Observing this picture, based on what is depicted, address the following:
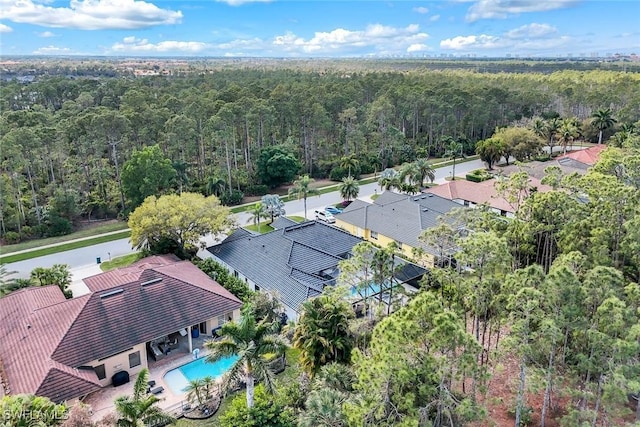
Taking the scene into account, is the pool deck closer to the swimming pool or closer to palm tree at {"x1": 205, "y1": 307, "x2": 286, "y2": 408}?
the swimming pool

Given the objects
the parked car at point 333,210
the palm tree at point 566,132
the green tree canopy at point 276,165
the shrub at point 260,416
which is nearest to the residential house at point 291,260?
the shrub at point 260,416

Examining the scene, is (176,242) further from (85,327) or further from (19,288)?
(85,327)

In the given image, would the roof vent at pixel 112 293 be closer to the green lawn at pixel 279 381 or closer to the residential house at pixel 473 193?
the green lawn at pixel 279 381

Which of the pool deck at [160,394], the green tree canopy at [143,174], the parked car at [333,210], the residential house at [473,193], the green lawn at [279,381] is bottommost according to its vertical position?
the green lawn at [279,381]

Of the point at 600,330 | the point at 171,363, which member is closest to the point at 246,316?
the point at 171,363

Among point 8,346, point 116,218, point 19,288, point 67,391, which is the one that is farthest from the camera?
point 116,218

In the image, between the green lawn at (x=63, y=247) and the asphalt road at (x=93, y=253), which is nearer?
the asphalt road at (x=93, y=253)
